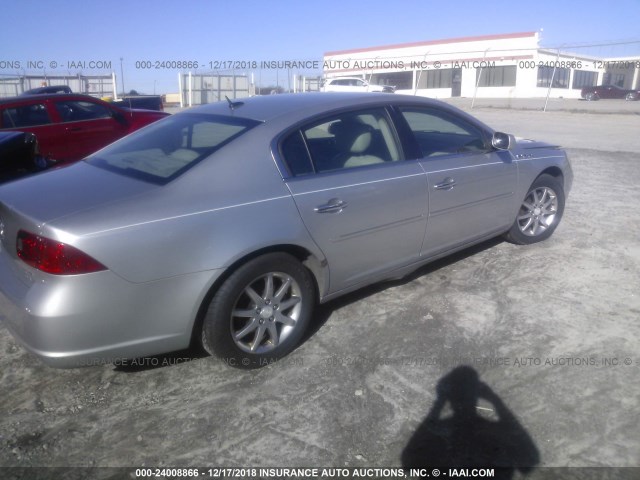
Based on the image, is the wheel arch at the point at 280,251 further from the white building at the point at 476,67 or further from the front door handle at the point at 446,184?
the white building at the point at 476,67

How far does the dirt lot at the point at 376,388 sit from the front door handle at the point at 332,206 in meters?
0.87

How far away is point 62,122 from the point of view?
28.7 ft

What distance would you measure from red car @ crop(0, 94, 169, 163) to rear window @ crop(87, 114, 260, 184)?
556 centimetres

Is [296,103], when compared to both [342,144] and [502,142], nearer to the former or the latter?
[342,144]

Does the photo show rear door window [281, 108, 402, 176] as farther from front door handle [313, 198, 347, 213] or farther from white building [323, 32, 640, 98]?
white building [323, 32, 640, 98]

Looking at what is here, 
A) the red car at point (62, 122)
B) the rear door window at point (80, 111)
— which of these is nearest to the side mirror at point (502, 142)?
the red car at point (62, 122)

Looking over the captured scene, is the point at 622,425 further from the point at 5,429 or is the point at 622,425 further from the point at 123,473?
the point at 5,429

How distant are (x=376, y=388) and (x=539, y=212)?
3038mm

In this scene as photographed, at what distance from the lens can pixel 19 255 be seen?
104 inches

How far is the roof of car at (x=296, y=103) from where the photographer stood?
11.1 ft

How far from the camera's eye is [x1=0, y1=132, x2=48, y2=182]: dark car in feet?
18.3

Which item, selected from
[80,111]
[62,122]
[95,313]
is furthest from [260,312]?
[80,111]

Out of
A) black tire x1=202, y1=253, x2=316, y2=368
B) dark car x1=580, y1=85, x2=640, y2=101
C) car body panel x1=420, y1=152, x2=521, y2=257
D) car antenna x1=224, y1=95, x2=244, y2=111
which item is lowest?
black tire x1=202, y1=253, x2=316, y2=368

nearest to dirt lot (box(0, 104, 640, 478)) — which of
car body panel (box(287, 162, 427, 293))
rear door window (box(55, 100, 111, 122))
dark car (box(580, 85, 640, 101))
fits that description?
car body panel (box(287, 162, 427, 293))
